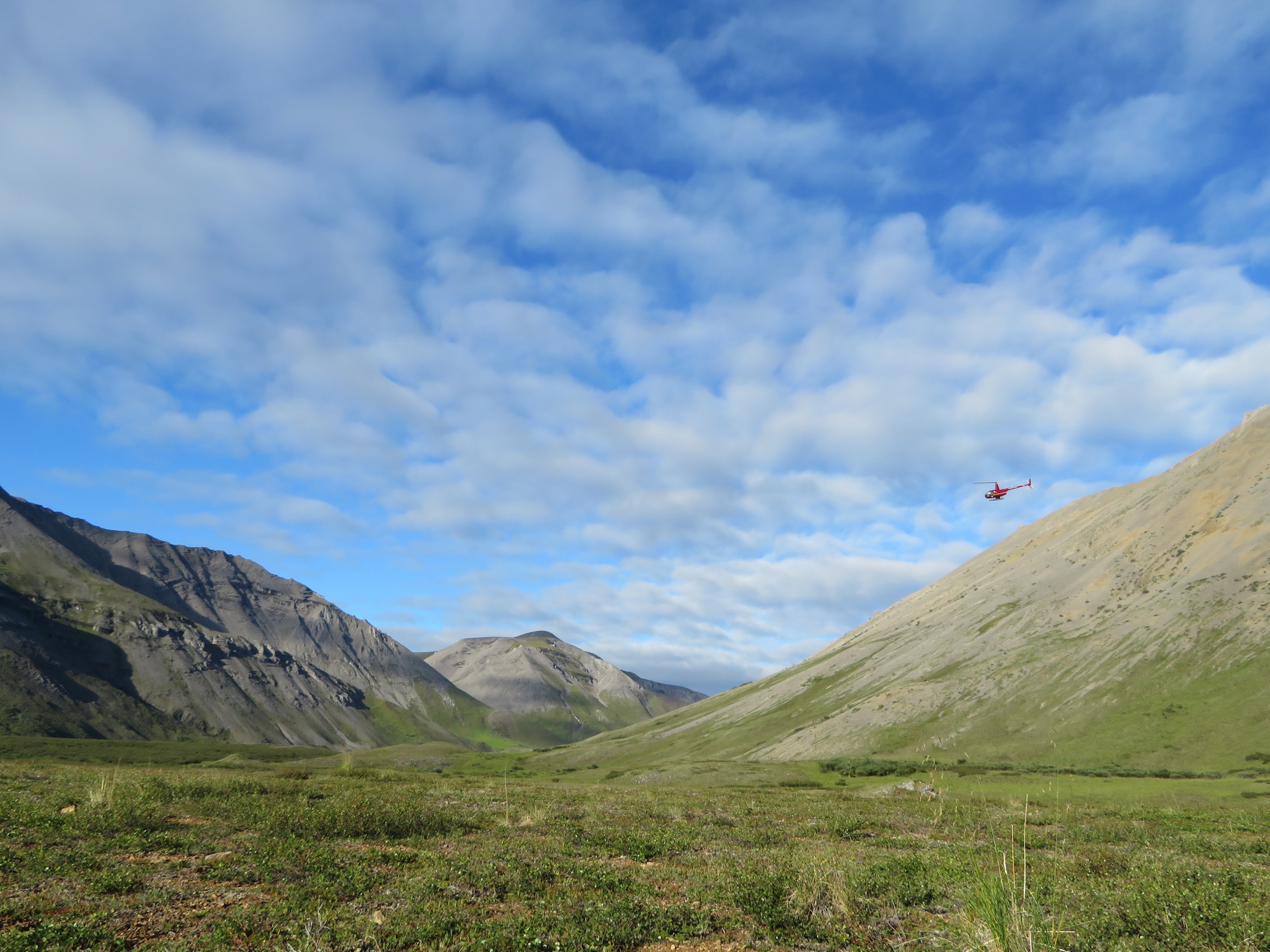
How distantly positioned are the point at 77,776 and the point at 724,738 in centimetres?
14471

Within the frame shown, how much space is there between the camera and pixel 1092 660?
113562 millimetres

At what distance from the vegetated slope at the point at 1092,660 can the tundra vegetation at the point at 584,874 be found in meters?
77.3

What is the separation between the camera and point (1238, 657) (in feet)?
311

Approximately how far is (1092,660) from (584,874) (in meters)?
130

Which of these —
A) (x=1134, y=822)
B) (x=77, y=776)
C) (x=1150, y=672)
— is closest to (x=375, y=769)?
(x=77, y=776)

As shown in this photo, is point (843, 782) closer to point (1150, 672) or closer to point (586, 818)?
point (586, 818)

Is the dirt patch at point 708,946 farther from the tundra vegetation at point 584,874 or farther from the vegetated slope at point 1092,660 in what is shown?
the vegetated slope at point 1092,660

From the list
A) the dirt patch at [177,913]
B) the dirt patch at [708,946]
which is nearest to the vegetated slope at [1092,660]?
the dirt patch at [708,946]

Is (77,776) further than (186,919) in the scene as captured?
Yes

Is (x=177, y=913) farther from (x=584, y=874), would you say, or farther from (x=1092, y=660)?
(x=1092, y=660)

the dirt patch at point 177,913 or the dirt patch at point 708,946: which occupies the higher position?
the dirt patch at point 708,946

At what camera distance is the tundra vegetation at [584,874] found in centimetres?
1198

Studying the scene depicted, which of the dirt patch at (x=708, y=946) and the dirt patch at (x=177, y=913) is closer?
the dirt patch at (x=177, y=913)

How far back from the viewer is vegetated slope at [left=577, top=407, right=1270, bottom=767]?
→ 91188 millimetres
